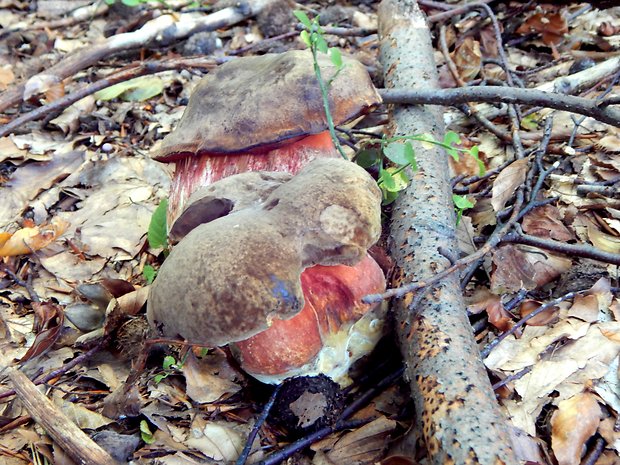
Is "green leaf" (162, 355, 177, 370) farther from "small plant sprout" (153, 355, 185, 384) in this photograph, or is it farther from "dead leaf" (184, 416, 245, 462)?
"dead leaf" (184, 416, 245, 462)

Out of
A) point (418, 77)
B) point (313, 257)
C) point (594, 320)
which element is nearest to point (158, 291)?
point (313, 257)

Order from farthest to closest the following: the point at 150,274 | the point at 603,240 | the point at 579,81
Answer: the point at 579,81, the point at 150,274, the point at 603,240

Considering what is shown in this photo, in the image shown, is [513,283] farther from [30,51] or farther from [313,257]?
[30,51]

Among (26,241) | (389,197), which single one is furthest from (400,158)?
(26,241)

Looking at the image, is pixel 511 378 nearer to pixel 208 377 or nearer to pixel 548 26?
pixel 208 377

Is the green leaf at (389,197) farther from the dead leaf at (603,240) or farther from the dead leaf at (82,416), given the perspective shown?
the dead leaf at (82,416)

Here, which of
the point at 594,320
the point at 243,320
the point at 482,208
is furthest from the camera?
the point at 482,208
